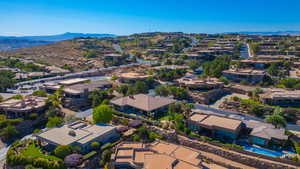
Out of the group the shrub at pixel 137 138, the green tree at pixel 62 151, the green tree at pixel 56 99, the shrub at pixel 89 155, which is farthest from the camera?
the green tree at pixel 56 99

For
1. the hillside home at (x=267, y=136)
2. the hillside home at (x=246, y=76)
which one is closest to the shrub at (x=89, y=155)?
the hillside home at (x=267, y=136)

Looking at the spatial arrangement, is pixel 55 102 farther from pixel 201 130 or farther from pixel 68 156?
pixel 201 130

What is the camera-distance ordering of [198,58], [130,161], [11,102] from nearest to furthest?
[130,161] < [11,102] < [198,58]

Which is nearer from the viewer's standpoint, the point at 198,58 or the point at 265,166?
the point at 265,166

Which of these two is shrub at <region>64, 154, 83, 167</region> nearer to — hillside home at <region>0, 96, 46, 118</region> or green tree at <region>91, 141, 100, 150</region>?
green tree at <region>91, 141, 100, 150</region>

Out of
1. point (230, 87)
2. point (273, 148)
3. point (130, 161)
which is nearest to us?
point (130, 161)

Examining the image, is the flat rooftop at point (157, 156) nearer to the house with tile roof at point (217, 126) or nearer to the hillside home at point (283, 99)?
the house with tile roof at point (217, 126)

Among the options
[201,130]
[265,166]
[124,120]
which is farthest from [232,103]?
[124,120]

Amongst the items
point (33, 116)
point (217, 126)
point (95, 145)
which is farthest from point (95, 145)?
point (217, 126)
